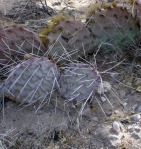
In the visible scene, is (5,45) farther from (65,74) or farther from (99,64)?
(99,64)

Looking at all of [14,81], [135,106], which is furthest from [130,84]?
[14,81]

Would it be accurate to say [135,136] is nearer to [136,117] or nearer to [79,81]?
[136,117]

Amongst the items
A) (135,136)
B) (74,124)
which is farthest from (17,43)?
(135,136)

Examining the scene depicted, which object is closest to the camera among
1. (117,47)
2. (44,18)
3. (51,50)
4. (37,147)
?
(37,147)

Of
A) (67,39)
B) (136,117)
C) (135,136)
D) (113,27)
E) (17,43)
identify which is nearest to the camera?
(135,136)

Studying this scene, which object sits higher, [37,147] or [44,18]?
[44,18]

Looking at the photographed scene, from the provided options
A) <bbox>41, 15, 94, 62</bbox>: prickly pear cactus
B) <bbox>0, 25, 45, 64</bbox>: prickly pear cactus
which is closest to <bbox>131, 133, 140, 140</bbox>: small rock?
<bbox>41, 15, 94, 62</bbox>: prickly pear cactus

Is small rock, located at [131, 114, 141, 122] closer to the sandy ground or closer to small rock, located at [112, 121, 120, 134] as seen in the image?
the sandy ground
